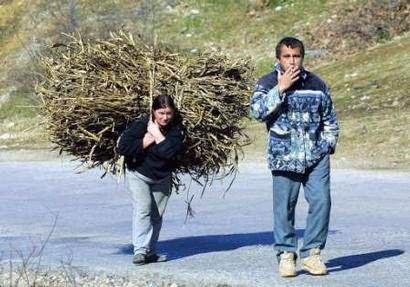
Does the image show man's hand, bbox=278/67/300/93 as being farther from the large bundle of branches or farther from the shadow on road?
the shadow on road

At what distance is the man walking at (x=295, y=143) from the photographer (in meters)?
8.33

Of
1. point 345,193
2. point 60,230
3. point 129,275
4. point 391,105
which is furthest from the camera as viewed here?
point 391,105

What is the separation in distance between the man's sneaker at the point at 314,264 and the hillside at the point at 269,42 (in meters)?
10.1

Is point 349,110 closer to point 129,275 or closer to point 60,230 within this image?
point 60,230

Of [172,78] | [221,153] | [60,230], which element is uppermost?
[172,78]

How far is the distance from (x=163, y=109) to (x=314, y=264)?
169 centimetres

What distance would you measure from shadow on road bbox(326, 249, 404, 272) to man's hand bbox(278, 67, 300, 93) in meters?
1.54

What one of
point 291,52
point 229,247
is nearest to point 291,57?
point 291,52

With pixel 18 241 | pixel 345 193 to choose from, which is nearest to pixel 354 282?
pixel 18 241

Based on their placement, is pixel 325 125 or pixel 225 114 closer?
pixel 325 125

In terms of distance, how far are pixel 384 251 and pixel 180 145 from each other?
2065mm

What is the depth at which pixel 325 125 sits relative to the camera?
8469mm

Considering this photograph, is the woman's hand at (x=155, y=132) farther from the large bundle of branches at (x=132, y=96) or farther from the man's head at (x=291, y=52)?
the man's head at (x=291, y=52)

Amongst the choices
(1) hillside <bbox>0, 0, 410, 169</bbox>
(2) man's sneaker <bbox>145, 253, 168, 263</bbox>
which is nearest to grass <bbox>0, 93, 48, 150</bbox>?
(1) hillside <bbox>0, 0, 410, 169</bbox>
